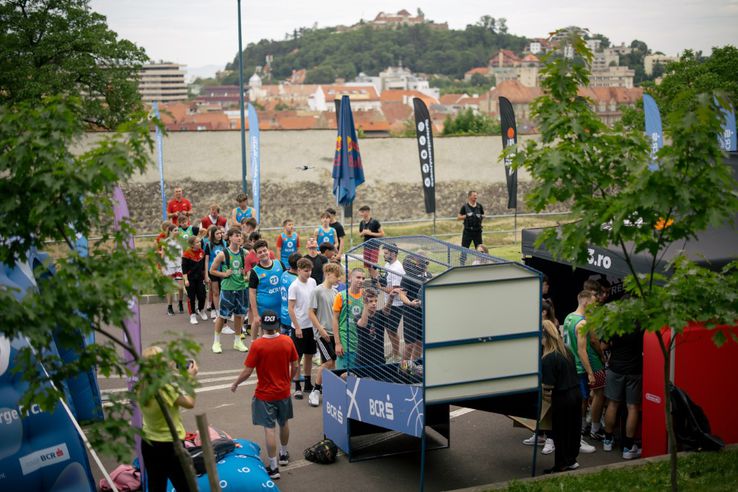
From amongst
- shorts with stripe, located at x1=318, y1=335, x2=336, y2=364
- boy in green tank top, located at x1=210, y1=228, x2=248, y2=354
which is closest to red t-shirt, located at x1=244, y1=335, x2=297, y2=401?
shorts with stripe, located at x1=318, y1=335, x2=336, y2=364

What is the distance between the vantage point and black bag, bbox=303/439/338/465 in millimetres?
8555

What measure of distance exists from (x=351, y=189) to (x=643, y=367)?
10479mm

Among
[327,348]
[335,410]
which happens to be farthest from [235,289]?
[335,410]

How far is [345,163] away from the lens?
58.8 ft

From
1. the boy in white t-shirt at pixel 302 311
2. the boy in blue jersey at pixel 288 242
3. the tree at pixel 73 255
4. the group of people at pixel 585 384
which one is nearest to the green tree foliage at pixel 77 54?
the boy in blue jersey at pixel 288 242

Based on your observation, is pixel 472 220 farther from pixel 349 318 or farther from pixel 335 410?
pixel 335 410

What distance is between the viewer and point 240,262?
43.2 feet

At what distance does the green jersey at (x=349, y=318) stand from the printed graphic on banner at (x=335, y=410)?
402 millimetres

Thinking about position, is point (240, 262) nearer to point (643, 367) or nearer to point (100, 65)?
point (643, 367)

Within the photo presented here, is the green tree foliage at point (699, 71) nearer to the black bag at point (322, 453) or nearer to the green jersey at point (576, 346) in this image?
the green jersey at point (576, 346)

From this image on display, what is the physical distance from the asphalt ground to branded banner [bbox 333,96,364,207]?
7618mm

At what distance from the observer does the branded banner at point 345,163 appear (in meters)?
17.9

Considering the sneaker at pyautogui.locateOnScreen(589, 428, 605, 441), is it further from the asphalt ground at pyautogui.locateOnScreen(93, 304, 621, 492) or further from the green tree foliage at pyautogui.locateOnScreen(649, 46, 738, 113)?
the green tree foliage at pyautogui.locateOnScreen(649, 46, 738, 113)

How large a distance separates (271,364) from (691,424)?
4356 mm
